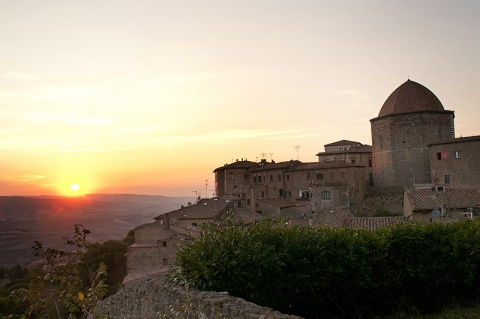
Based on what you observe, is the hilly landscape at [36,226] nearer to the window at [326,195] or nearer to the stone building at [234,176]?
the stone building at [234,176]

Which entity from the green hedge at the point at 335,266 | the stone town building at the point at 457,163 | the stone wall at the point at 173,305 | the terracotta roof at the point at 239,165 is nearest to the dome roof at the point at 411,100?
the stone town building at the point at 457,163

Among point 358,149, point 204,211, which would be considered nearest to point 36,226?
point 204,211

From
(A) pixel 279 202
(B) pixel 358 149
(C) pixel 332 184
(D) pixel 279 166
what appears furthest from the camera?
(B) pixel 358 149

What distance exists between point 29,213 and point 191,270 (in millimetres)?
116352

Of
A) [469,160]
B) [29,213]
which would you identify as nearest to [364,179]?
[469,160]

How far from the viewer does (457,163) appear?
4791 centimetres

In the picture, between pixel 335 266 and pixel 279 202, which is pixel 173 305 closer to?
pixel 335 266

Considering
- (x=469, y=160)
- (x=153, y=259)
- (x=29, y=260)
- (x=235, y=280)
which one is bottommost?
(x=29, y=260)

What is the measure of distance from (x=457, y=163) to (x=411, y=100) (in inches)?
467

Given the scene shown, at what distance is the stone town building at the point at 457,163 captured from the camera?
153 feet

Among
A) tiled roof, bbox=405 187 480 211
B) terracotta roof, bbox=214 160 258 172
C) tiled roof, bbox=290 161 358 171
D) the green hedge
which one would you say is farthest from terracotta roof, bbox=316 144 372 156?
the green hedge

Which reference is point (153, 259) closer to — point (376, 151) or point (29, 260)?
point (376, 151)

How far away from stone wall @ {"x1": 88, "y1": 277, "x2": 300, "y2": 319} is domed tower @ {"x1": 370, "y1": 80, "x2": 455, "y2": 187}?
49932 millimetres

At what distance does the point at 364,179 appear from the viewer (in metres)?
60.1
